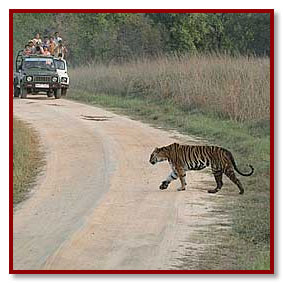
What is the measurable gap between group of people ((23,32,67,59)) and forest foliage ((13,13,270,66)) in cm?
8

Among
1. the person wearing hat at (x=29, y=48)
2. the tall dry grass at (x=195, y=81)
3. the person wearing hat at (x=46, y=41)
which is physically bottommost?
the tall dry grass at (x=195, y=81)

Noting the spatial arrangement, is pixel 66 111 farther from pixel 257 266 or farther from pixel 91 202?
pixel 257 266

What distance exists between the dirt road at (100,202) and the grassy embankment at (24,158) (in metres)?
0.11

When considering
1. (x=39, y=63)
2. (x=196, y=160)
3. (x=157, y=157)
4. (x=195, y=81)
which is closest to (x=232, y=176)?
(x=196, y=160)

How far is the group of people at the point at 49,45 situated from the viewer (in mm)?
9453

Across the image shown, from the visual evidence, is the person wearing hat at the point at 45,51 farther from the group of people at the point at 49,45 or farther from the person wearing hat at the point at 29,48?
the person wearing hat at the point at 29,48

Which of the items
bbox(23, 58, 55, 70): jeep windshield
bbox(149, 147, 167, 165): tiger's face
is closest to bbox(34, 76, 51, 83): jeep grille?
bbox(23, 58, 55, 70): jeep windshield

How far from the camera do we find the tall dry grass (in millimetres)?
9891

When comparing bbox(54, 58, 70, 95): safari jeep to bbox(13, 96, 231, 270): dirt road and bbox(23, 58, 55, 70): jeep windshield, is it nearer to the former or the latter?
bbox(23, 58, 55, 70): jeep windshield

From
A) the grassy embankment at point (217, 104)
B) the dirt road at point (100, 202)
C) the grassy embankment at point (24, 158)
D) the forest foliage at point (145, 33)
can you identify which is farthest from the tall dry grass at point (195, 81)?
the grassy embankment at point (24, 158)

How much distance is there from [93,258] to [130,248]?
16.5 inches

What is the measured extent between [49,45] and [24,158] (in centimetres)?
161

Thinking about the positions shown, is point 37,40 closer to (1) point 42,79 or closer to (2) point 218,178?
(1) point 42,79
